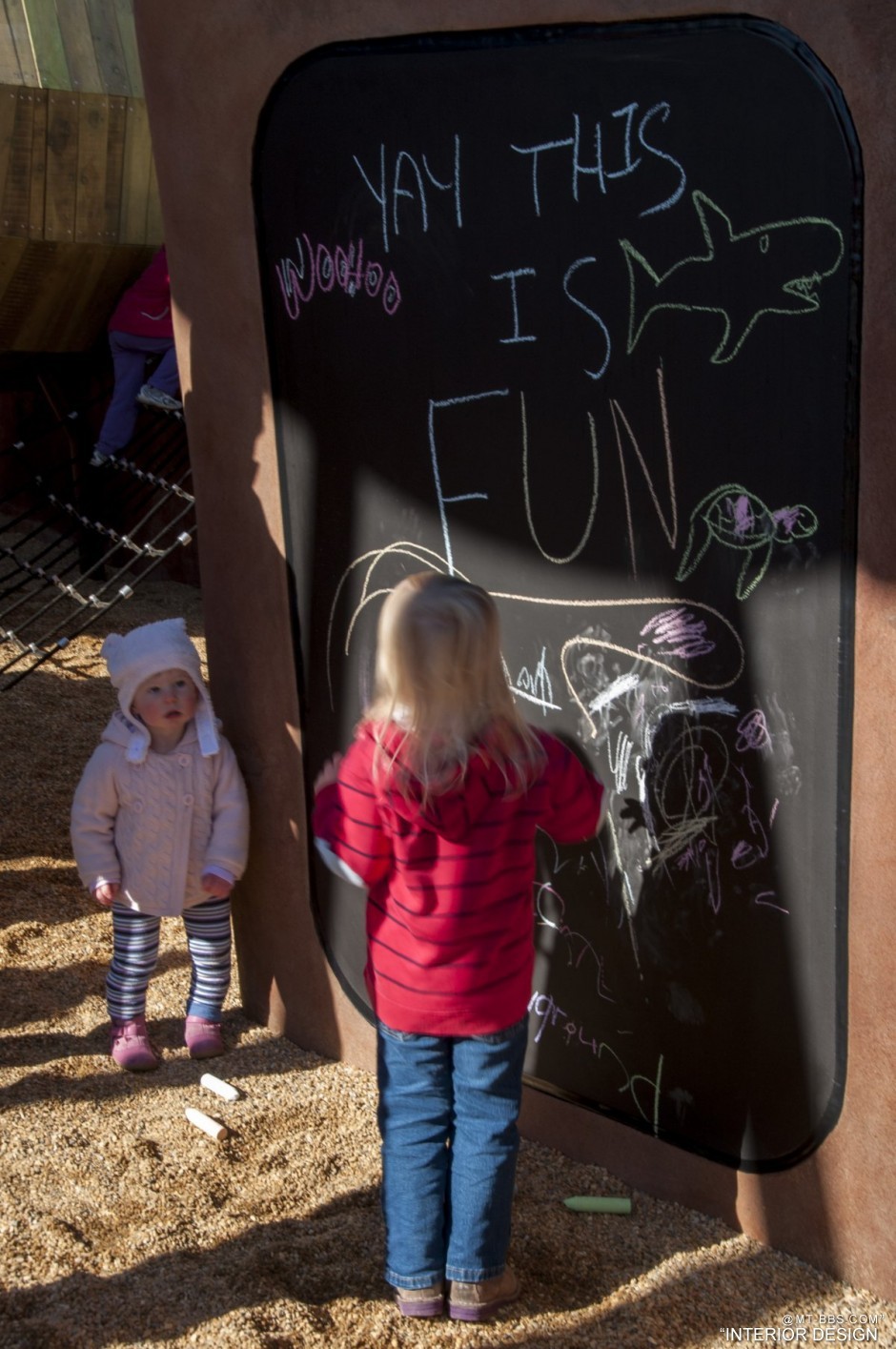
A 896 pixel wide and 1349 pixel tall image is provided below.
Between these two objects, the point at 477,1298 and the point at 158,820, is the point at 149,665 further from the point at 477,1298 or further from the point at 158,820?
the point at 477,1298

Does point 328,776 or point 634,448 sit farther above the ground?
point 634,448

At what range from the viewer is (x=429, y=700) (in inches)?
92.7

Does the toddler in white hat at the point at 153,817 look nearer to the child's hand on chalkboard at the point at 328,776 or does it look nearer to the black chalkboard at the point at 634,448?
the black chalkboard at the point at 634,448

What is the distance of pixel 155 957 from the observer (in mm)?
3746

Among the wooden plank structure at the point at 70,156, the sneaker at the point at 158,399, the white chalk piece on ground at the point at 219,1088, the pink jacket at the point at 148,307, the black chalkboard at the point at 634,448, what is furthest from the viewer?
the sneaker at the point at 158,399

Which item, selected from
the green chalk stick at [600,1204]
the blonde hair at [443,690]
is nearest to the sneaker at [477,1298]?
the green chalk stick at [600,1204]

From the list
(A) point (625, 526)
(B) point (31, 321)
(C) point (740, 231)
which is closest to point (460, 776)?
(A) point (625, 526)

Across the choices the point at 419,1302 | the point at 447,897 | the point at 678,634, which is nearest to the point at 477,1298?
the point at 419,1302

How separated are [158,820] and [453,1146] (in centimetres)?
134

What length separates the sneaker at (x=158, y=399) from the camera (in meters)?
7.90

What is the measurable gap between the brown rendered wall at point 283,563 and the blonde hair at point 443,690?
646mm

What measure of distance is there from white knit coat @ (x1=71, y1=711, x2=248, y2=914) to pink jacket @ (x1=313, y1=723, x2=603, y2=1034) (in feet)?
3.79

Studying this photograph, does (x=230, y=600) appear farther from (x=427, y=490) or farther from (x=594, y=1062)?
(x=594, y=1062)

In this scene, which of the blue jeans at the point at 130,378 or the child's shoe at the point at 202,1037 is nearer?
the child's shoe at the point at 202,1037
